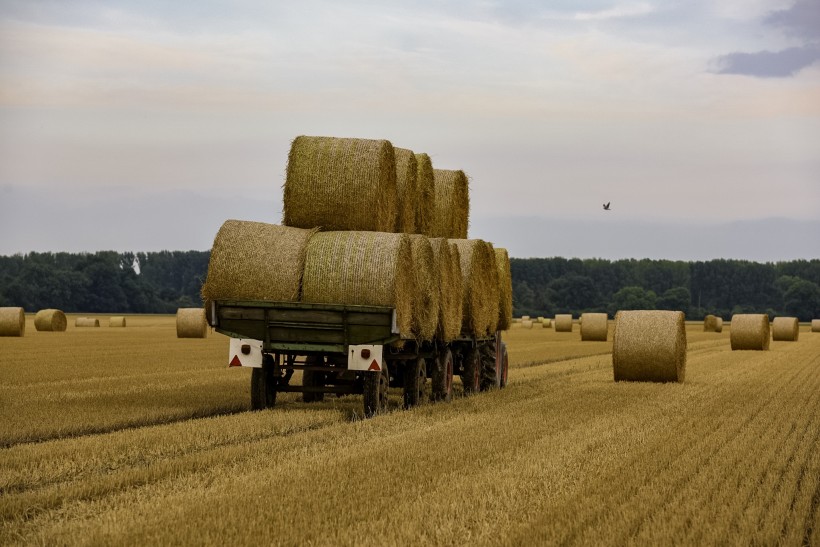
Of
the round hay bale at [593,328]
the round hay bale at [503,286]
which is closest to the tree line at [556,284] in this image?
the round hay bale at [593,328]

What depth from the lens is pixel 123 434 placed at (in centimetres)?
1245

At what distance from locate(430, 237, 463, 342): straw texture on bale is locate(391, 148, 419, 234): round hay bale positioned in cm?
75

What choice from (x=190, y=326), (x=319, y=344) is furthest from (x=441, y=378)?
(x=190, y=326)

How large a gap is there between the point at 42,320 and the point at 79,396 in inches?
1349

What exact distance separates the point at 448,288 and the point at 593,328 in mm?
29824

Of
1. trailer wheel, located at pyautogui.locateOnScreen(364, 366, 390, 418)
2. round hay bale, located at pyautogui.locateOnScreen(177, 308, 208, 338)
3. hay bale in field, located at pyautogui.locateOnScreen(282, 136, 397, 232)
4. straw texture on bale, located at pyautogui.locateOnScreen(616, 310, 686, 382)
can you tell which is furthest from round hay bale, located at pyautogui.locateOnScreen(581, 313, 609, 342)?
trailer wheel, located at pyautogui.locateOnScreen(364, 366, 390, 418)

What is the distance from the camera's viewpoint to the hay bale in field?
53.5 feet

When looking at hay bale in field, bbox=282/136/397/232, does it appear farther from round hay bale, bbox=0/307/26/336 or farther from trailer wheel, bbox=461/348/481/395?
round hay bale, bbox=0/307/26/336

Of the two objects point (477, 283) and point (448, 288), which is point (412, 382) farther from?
point (477, 283)

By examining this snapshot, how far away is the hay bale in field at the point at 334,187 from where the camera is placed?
53.5ft

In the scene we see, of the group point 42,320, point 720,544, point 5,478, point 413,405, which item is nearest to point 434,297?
point 413,405

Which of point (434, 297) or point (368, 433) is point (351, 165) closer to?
point (434, 297)

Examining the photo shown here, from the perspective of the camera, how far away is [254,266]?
15195 mm

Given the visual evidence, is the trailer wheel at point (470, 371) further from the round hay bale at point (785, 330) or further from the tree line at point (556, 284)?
the tree line at point (556, 284)
